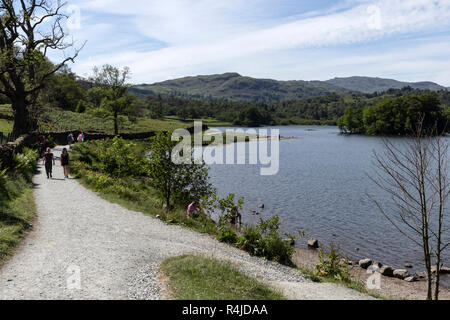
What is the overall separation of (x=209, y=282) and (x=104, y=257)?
4.09 meters

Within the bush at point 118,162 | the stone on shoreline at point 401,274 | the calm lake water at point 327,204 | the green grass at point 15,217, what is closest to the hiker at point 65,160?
the bush at point 118,162

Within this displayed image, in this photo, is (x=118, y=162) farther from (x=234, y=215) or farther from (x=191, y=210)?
(x=234, y=215)

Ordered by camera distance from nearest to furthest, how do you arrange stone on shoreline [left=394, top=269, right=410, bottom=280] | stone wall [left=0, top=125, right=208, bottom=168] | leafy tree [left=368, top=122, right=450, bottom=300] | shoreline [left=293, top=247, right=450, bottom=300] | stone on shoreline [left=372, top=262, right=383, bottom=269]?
leafy tree [left=368, top=122, right=450, bottom=300], shoreline [left=293, top=247, right=450, bottom=300], stone on shoreline [left=394, top=269, right=410, bottom=280], stone on shoreline [left=372, top=262, right=383, bottom=269], stone wall [left=0, top=125, right=208, bottom=168]

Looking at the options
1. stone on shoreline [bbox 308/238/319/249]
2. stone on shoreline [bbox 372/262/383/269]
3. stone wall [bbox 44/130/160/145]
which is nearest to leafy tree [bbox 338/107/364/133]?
stone wall [bbox 44/130/160/145]

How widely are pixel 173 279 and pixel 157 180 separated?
13.0 m

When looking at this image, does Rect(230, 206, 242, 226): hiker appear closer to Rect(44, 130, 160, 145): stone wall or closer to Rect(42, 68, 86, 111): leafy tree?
Rect(44, 130, 160, 145): stone wall

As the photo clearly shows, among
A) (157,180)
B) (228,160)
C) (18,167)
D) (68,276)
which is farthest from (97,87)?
(68,276)

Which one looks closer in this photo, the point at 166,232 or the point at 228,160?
the point at 166,232

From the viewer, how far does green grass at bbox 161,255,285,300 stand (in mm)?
9000

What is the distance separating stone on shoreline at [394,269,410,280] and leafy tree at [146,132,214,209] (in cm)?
1138

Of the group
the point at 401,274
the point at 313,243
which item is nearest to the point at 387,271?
the point at 401,274

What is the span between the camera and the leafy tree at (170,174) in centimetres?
2219

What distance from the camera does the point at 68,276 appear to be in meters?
9.72
